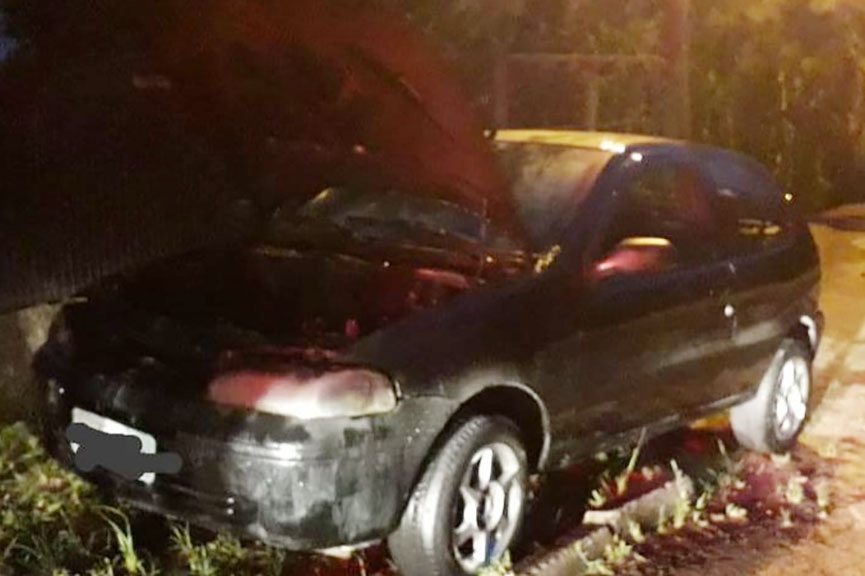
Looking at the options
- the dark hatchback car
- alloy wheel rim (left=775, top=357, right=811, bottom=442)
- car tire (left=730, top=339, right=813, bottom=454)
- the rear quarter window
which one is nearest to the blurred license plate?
the dark hatchback car

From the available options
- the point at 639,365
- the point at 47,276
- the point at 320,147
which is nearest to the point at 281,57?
the point at 320,147

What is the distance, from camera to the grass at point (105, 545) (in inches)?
193

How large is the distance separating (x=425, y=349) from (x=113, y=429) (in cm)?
110

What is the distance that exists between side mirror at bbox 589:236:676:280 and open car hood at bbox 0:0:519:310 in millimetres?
502

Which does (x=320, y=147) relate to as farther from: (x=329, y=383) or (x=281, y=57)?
(x=329, y=383)

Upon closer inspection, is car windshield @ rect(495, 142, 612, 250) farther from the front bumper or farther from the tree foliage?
the tree foliage

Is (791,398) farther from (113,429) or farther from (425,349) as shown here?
(113,429)

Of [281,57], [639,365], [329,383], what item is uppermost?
[281,57]

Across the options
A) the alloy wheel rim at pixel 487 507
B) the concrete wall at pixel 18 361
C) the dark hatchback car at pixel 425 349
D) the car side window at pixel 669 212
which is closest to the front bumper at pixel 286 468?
the dark hatchback car at pixel 425 349

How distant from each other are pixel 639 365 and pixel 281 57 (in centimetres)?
355

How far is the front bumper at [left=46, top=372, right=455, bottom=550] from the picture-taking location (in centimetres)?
432

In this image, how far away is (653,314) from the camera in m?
5.60

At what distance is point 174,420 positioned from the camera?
14.6 feet

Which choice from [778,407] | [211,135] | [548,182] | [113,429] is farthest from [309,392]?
[211,135]
